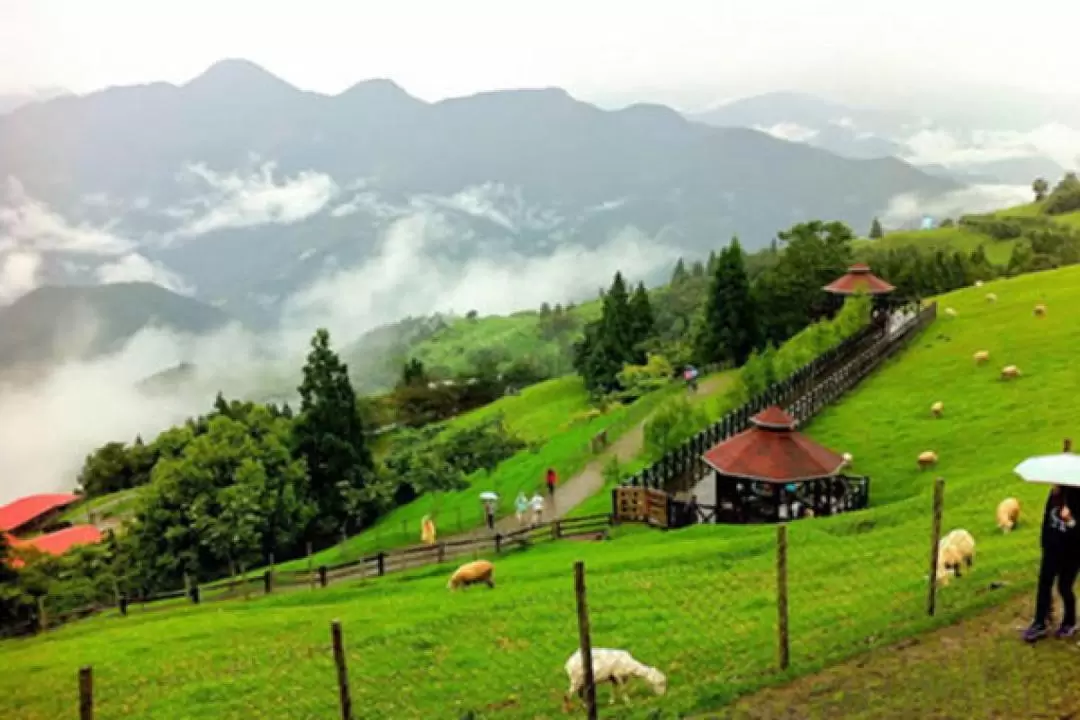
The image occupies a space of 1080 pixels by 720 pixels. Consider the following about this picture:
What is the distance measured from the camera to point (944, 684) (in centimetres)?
945

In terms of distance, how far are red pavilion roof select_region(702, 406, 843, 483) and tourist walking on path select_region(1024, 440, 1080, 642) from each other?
538 inches

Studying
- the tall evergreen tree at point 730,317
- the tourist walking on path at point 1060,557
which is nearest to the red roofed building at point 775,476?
the tourist walking on path at point 1060,557

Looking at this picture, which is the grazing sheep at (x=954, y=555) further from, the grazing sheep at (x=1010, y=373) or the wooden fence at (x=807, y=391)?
the grazing sheep at (x=1010, y=373)

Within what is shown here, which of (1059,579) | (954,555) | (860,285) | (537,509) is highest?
(860,285)

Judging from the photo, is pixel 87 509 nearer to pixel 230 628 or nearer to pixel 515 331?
pixel 230 628

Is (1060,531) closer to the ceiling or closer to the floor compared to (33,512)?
closer to the ceiling

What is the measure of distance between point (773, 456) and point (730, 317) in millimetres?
40427

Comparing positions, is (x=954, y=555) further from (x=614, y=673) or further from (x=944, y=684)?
(x=614, y=673)

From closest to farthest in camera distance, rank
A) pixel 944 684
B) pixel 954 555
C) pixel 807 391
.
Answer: pixel 944 684 < pixel 954 555 < pixel 807 391

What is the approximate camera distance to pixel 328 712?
40.3 feet

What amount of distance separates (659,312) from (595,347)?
35.8 m

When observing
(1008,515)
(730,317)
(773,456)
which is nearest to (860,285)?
(730,317)

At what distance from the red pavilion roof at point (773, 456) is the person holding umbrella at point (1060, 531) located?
45.3ft

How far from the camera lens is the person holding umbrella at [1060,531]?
947 centimetres
